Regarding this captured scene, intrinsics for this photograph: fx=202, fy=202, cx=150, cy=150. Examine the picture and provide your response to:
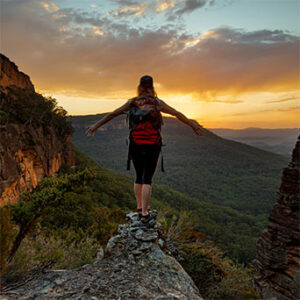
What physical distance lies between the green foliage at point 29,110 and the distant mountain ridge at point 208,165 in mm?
61958

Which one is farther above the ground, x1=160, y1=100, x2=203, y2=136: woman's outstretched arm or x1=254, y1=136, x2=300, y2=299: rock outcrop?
x1=160, y1=100, x2=203, y2=136: woman's outstretched arm

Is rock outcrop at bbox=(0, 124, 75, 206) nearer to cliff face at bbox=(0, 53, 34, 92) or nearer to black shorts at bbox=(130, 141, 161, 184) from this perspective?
cliff face at bbox=(0, 53, 34, 92)

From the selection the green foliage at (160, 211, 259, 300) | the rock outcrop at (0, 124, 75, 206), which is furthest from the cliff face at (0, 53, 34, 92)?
the green foliage at (160, 211, 259, 300)

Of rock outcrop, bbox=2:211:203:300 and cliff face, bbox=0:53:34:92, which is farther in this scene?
cliff face, bbox=0:53:34:92

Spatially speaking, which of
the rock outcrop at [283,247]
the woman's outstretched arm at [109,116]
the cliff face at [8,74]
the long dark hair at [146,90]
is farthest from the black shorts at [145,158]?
the cliff face at [8,74]

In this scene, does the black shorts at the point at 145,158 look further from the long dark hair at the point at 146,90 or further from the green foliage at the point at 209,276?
the green foliage at the point at 209,276

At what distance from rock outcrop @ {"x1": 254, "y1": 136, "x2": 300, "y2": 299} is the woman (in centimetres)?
746

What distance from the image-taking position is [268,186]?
91.8 m

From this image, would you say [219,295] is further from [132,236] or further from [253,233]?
[253,233]

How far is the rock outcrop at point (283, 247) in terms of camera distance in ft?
25.6

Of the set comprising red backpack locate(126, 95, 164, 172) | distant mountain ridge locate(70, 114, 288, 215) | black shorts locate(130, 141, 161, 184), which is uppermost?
red backpack locate(126, 95, 164, 172)

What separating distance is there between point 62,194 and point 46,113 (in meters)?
23.6

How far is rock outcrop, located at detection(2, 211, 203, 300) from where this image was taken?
2664 millimetres

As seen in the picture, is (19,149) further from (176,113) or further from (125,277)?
(176,113)
